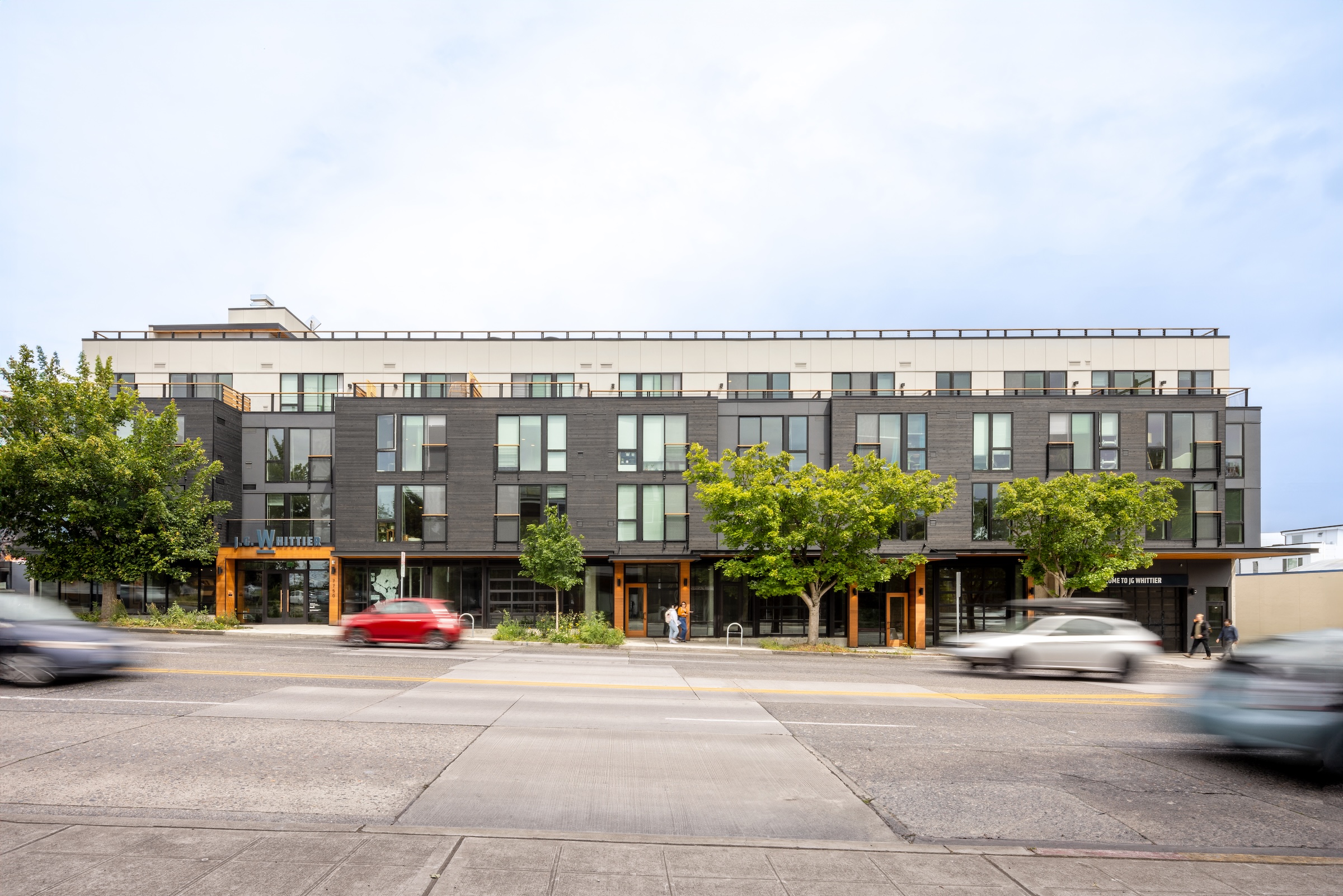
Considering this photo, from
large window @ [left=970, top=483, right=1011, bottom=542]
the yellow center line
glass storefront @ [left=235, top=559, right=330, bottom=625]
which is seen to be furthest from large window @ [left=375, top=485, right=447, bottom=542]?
large window @ [left=970, top=483, right=1011, bottom=542]

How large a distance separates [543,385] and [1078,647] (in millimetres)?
26020

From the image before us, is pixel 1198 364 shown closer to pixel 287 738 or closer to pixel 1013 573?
pixel 1013 573

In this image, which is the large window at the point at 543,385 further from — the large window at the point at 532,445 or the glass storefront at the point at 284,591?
the glass storefront at the point at 284,591

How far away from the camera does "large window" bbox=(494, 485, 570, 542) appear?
36.4 m

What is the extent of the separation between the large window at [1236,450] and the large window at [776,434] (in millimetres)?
19059

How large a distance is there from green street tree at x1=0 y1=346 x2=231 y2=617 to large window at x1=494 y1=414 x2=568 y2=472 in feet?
36.1

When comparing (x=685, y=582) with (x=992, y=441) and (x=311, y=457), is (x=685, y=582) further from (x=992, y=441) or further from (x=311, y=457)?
(x=311, y=457)

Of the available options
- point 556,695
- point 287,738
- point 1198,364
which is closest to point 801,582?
point 556,695

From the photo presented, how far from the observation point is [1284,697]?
8.55 metres

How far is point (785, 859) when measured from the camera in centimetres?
582

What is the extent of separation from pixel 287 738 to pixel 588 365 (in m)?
33.9

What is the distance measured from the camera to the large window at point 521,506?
36.4 m

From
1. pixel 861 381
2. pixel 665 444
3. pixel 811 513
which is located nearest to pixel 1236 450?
pixel 861 381

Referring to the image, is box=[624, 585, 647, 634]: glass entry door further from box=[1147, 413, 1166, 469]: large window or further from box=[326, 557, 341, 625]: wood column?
box=[1147, 413, 1166, 469]: large window
